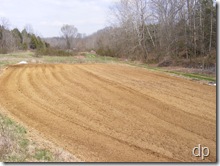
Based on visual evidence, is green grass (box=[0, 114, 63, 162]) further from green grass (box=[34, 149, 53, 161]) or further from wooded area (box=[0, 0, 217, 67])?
wooded area (box=[0, 0, 217, 67])

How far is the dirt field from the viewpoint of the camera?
5.40 m

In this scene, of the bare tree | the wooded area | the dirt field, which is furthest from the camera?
the bare tree

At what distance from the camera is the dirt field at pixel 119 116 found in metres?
5.40

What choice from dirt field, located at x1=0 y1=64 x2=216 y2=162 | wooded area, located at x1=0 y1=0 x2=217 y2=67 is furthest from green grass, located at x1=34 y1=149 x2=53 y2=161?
wooded area, located at x1=0 y1=0 x2=217 y2=67

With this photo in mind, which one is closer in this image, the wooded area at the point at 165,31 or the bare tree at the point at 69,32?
the wooded area at the point at 165,31

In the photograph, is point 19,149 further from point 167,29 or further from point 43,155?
point 167,29

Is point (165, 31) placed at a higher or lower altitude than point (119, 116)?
Result: higher

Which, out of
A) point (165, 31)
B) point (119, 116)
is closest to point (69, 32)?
point (165, 31)

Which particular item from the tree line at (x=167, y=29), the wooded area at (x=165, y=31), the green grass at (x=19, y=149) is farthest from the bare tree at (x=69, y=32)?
the green grass at (x=19, y=149)

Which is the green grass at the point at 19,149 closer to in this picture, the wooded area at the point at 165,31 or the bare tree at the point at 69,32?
the wooded area at the point at 165,31

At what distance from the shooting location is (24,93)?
404 inches

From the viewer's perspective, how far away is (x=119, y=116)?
7438 mm

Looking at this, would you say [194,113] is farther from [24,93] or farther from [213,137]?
[24,93]

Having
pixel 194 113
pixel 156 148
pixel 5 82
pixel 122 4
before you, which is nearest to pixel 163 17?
pixel 122 4
